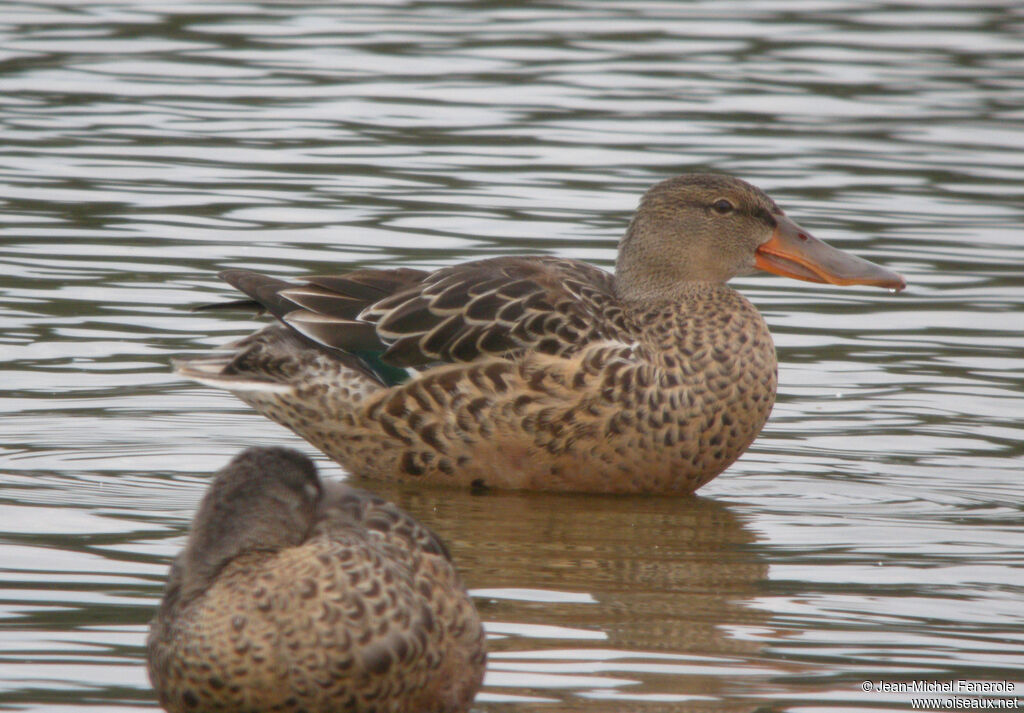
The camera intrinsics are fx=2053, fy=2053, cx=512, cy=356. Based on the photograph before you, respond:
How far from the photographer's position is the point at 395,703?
16.7 feet

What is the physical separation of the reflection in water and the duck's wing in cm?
58

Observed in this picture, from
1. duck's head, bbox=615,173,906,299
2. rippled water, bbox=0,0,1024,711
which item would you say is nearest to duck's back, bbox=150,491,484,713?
rippled water, bbox=0,0,1024,711

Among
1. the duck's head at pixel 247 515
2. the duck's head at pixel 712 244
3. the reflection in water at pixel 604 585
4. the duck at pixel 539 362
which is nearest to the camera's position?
the duck's head at pixel 247 515

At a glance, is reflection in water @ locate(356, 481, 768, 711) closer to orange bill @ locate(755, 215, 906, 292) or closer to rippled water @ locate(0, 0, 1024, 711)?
rippled water @ locate(0, 0, 1024, 711)

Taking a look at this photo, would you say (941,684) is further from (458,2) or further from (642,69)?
(458,2)

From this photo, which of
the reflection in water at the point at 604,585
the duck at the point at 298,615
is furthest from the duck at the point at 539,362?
the duck at the point at 298,615

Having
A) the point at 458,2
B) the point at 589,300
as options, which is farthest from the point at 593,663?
the point at 458,2

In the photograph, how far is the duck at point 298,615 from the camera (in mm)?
4941

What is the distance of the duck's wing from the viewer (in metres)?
7.99

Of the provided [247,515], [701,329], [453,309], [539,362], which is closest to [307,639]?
[247,515]

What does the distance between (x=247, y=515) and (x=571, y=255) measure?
21.0 feet

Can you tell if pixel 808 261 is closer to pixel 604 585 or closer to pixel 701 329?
pixel 701 329

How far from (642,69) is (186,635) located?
1265 cm

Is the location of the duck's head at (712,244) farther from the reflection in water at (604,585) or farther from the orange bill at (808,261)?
the reflection in water at (604,585)
